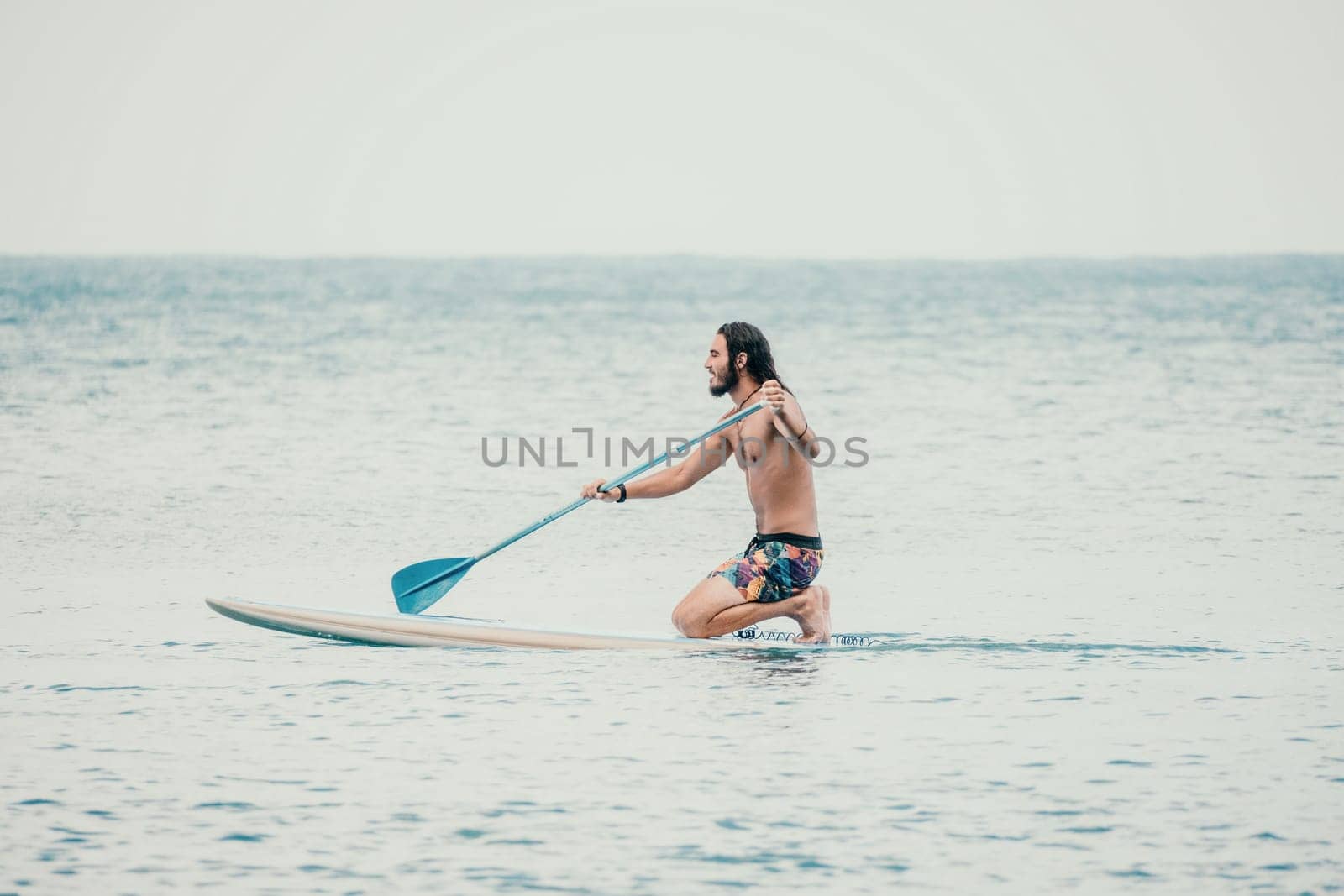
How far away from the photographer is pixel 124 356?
34188mm

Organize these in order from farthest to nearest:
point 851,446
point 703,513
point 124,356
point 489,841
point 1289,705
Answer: point 124,356 → point 851,446 → point 703,513 → point 1289,705 → point 489,841

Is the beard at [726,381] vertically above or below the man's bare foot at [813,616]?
above

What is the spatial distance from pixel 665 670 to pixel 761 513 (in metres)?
0.92

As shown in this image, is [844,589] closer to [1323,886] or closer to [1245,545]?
[1245,545]

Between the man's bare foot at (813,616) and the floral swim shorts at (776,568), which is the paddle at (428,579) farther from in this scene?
the man's bare foot at (813,616)

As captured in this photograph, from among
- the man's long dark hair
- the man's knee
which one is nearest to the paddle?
the man's long dark hair

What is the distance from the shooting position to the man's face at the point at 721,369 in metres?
8.52

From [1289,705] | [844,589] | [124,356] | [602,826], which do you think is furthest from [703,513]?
[124,356]

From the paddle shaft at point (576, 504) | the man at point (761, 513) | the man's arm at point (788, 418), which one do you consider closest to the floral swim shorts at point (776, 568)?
the man at point (761, 513)

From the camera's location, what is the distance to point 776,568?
333 inches

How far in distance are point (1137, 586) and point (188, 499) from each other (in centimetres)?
786

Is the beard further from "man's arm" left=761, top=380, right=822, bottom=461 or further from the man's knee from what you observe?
the man's knee

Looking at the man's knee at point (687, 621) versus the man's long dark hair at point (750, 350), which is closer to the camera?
the man's long dark hair at point (750, 350)

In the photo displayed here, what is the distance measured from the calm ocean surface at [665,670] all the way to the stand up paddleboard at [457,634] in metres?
0.10
